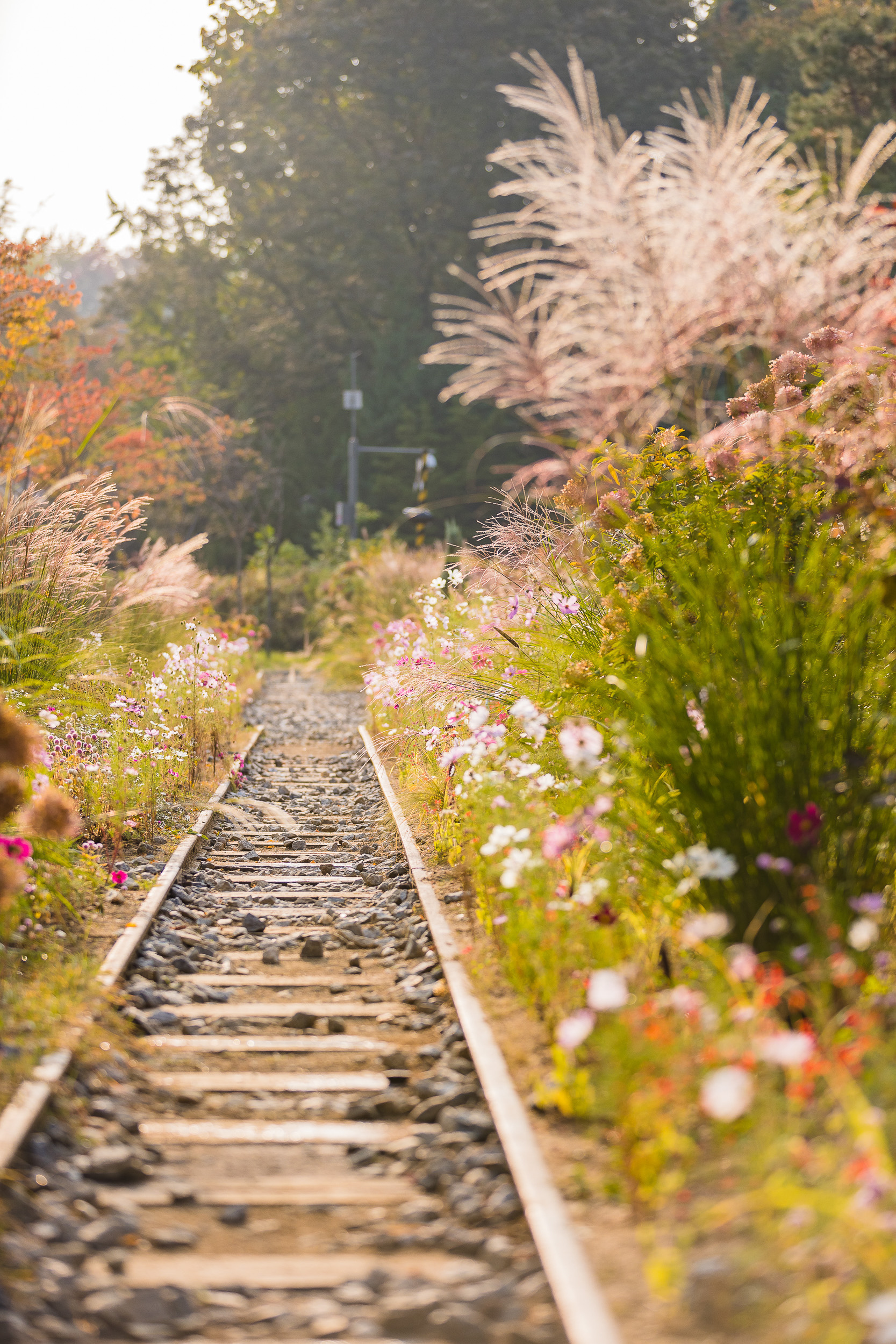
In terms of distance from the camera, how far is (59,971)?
4.56 metres

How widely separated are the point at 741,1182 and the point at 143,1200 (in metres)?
1.62

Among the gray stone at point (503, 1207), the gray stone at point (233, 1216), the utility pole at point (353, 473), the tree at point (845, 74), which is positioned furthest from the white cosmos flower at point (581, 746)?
the utility pole at point (353, 473)

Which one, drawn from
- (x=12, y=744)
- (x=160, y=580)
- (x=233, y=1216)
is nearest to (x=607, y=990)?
(x=233, y=1216)

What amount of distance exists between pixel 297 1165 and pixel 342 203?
40.7m

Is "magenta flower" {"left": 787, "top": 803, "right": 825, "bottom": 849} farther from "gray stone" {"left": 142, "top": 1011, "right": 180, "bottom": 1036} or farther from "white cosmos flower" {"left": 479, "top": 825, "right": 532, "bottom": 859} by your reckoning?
"gray stone" {"left": 142, "top": 1011, "right": 180, "bottom": 1036}

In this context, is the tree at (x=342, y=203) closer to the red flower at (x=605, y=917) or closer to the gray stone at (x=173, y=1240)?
the red flower at (x=605, y=917)

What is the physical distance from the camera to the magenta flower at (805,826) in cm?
366

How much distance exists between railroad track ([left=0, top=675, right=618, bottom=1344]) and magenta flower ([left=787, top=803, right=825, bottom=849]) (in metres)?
1.18

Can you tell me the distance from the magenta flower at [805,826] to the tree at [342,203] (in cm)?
3354

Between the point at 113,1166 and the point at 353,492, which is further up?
the point at 113,1166

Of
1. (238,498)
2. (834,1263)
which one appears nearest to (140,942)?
(834,1263)

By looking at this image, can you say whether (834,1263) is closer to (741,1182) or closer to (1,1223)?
(741,1182)

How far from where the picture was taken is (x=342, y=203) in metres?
40.1

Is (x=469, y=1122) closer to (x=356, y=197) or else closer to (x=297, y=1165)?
(x=297, y=1165)
